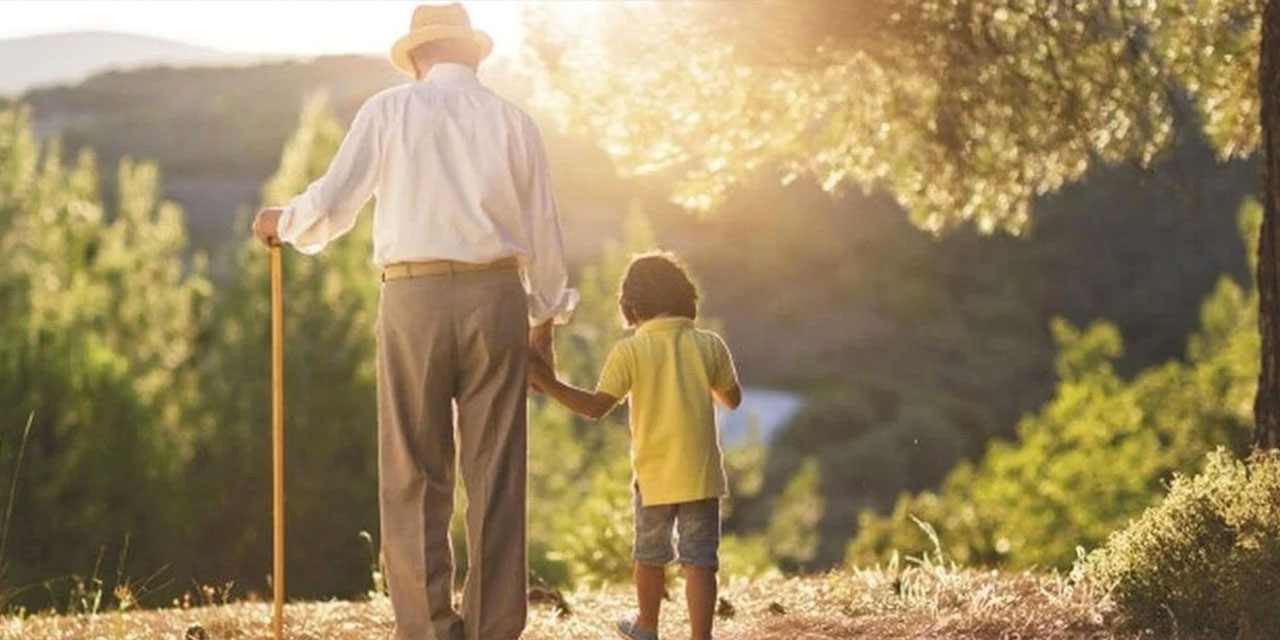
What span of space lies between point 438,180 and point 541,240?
1.13 ft

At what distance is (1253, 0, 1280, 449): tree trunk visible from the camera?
339 inches

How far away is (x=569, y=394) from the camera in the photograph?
5.99 m

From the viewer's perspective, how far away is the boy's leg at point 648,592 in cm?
623

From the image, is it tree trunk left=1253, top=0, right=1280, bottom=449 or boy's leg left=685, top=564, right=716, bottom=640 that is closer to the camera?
boy's leg left=685, top=564, right=716, bottom=640

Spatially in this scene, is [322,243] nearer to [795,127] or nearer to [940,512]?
[795,127]

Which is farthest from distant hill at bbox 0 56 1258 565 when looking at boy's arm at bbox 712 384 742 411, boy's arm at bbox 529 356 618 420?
boy's arm at bbox 529 356 618 420

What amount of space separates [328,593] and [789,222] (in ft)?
192

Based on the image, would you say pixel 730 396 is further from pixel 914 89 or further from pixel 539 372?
pixel 914 89

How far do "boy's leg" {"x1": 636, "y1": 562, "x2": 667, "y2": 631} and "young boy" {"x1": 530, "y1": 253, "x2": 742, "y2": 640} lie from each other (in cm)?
2

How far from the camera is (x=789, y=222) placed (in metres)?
88.2

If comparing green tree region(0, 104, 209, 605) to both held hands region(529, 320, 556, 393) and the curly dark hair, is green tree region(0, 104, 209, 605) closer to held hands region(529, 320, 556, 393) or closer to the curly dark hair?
the curly dark hair

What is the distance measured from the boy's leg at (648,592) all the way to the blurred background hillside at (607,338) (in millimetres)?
2140

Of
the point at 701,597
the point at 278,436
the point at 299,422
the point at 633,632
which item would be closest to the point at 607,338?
the point at 299,422

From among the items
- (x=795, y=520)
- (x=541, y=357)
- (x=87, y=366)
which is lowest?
(x=795, y=520)
